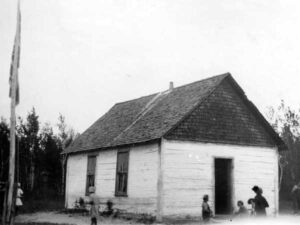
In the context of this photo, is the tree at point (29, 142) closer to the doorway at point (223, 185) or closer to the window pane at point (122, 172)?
the window pane at point (122, 172)

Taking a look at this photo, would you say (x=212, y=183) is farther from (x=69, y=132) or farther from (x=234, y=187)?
(x=69, y=132)

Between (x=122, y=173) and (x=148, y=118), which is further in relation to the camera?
(x=148, y=118)

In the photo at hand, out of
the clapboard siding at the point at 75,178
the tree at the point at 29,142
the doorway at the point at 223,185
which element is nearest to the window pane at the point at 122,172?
the clapboard siding at the point at 75,178

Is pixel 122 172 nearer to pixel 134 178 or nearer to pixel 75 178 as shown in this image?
pixel 134 178

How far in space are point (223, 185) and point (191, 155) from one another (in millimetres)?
3189

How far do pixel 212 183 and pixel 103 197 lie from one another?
587 centimetres

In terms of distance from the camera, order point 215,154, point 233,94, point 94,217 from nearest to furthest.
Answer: point 94,217 < point 215,154 < point 233,94

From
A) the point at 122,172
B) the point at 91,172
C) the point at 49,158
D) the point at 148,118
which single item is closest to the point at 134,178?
the point at 122,172

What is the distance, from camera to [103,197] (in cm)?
2230

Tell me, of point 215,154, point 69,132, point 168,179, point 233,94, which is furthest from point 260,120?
point 69,132

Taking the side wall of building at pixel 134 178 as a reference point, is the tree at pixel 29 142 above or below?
above

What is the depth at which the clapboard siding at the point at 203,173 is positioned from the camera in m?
18.2

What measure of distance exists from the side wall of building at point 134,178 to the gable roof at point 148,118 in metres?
0.52

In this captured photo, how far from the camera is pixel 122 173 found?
68.8 ft
